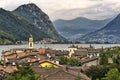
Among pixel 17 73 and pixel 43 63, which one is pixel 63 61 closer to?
pixel 43 63

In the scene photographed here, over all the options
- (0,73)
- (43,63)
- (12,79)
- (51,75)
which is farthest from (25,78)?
(43,63)

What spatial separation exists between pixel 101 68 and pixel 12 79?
92.0ft

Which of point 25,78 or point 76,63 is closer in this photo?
point 25,78

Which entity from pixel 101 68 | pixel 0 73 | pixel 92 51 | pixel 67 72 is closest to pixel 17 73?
pixel 67 72

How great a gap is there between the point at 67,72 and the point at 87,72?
677 inches

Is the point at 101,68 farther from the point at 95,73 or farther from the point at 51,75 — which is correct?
the point at 51,75

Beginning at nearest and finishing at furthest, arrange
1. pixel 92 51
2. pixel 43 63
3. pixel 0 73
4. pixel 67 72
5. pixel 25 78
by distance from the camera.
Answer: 1. pixel 25 78
2. pixel 67 72
3. pixel 0 73
4. pixel 43 63
5. pixel 92 51

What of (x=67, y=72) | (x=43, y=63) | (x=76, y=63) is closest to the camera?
(x=67, y=72)

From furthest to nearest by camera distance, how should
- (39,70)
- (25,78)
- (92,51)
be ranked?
(92,51) < (39,70) < (25,78)

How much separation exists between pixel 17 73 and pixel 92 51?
11006 cm

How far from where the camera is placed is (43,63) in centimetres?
8775

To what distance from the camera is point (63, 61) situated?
340 ft

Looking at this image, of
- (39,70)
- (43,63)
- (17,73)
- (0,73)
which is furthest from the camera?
(43,63)

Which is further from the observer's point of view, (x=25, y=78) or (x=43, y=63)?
(x=43, y=63)
